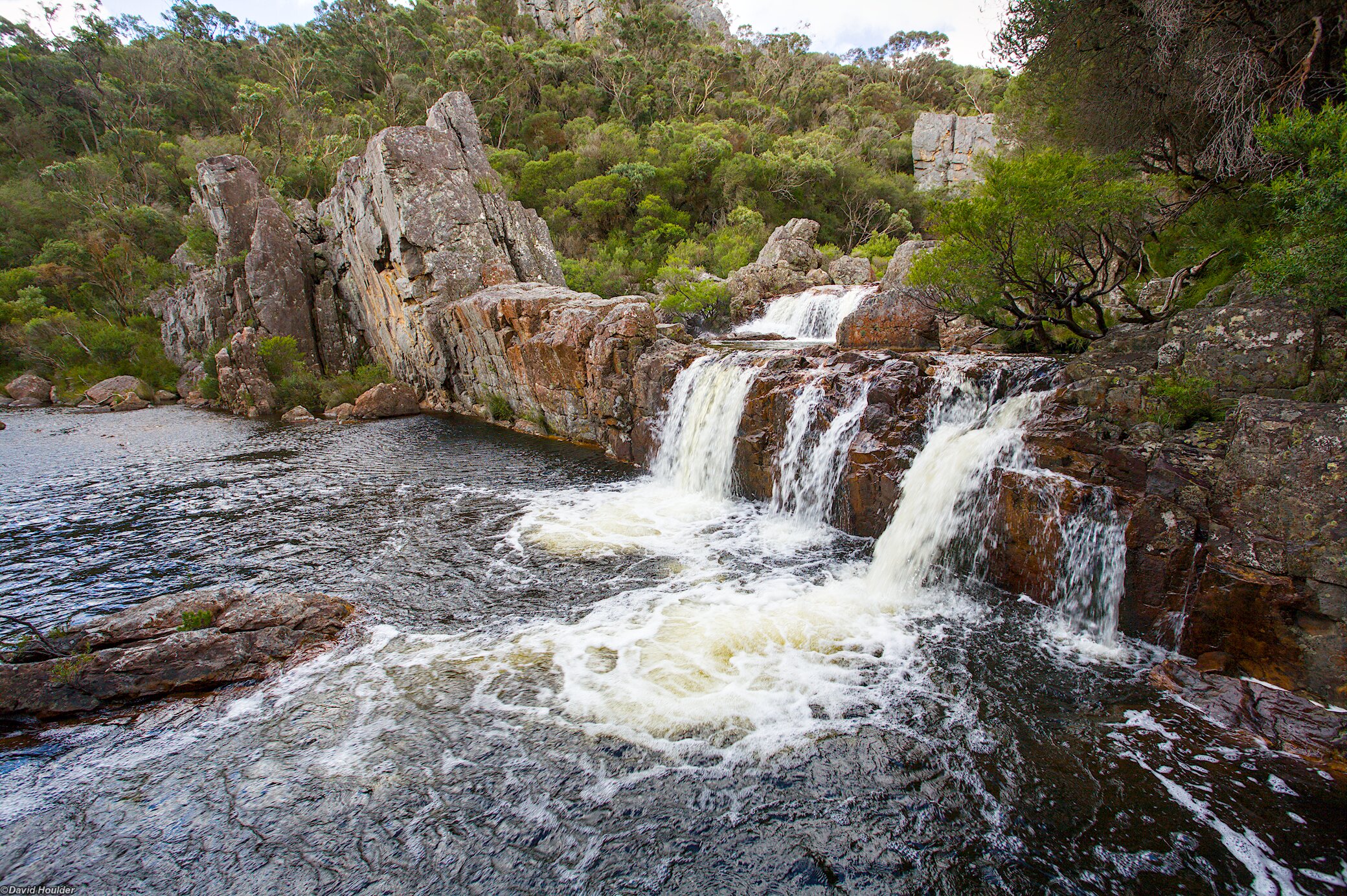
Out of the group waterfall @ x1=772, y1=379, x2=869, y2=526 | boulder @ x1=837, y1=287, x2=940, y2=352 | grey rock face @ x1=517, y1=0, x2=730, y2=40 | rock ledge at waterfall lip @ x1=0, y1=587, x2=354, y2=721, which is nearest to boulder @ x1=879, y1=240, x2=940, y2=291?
boulder @ x1=837, y1=287, x2=940, y2=352

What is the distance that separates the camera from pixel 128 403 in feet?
94.3

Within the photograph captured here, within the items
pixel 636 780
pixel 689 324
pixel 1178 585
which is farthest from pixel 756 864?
pixel 689 324

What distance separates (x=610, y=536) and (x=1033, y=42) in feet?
42.0

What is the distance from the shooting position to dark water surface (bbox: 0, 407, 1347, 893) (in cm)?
444

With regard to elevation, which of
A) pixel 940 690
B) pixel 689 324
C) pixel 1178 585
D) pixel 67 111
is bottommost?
pixel 940 690

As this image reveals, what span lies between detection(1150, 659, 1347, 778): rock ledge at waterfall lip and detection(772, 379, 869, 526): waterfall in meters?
5.64

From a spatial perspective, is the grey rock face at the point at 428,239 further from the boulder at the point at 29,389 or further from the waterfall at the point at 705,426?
the boulder at the point at 29,389

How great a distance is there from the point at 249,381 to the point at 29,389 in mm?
16634

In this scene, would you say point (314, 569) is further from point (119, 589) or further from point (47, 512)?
point (47, 512)

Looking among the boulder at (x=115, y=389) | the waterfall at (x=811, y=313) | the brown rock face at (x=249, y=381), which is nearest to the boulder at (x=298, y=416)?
the brown rock face at (x=249, y=381)

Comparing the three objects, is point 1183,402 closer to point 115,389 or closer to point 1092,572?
point 1092,572

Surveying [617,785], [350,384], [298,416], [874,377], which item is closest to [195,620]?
[617,785]

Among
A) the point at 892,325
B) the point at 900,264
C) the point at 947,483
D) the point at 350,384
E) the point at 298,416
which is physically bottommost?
the point at 298,416

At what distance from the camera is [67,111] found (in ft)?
160
